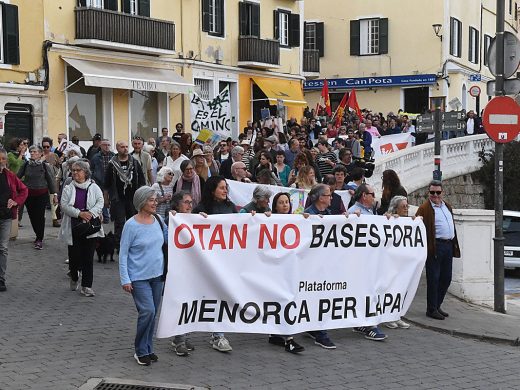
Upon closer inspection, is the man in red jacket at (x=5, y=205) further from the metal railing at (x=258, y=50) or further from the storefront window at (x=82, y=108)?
the metal railing at (x=258, y=50)

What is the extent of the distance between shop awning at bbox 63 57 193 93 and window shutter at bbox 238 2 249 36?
15.7 ft

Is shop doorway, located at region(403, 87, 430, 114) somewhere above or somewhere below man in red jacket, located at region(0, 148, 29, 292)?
above

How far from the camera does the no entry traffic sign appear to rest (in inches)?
458

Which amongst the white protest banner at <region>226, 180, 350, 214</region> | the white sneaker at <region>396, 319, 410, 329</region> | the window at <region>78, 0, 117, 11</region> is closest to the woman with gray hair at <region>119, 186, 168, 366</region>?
the white sneaker at <region>396, 319, 410, 329</region>

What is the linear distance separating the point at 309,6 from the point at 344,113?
17056 millimetres

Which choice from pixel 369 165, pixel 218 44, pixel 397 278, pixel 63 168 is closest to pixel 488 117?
pixel 397 278

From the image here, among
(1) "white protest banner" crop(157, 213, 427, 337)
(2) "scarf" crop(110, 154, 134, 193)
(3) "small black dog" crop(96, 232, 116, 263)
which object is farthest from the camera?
(3) "small black dog" crop(96, 232, 116, 263)

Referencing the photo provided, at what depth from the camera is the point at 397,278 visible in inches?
375

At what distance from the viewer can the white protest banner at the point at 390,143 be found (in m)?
25.1

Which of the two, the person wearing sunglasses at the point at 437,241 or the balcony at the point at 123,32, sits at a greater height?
the balcony at the point at 123,32

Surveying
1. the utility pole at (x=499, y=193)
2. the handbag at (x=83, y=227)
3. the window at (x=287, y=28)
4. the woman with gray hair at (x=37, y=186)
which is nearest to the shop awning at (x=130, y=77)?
the window at (x=287, y=28)

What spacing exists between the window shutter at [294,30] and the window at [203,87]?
6.43 metres

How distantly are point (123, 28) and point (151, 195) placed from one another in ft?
63.2

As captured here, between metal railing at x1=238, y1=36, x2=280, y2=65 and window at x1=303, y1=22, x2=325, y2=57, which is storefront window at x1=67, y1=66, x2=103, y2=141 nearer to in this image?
metal railing at x1=238, y1=36, x2=280, y2=65
